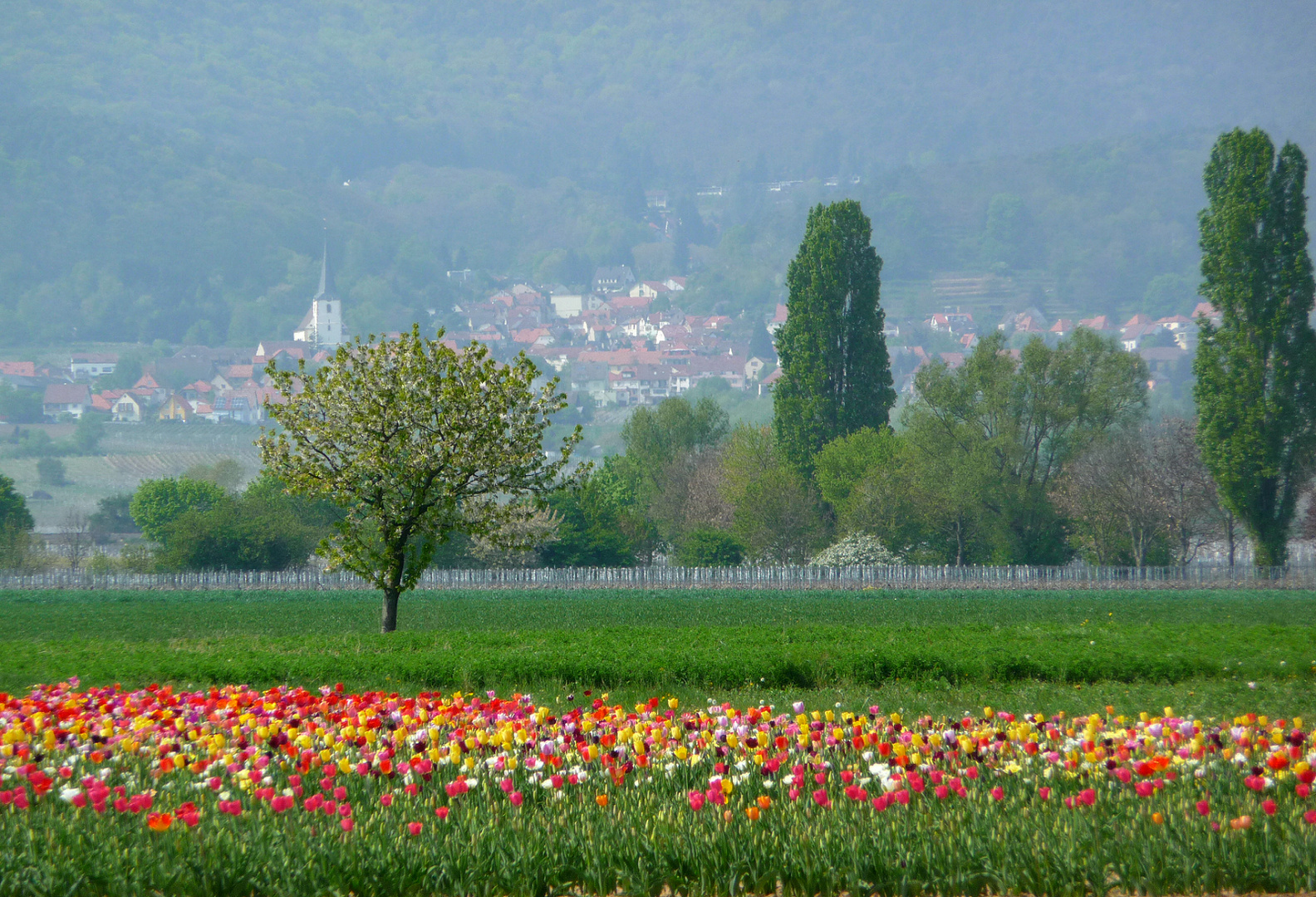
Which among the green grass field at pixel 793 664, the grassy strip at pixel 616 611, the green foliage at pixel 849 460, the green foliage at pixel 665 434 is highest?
the green foliage at pixel 665 434

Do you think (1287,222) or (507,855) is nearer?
(507,855)

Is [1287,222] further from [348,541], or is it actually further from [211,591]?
[211,591]

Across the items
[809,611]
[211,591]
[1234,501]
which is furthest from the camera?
[211,591]

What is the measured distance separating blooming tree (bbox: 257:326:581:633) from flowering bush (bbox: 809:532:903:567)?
1620 inches

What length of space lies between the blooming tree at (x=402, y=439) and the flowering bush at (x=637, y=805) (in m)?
13.3

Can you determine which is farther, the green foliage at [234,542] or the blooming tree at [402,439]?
the green foliage at [234,542]

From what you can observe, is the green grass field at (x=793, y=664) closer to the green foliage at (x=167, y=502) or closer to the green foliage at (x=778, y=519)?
the green foliage at (x=778, y=519)

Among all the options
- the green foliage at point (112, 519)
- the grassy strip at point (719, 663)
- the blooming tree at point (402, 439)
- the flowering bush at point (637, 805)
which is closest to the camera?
the flowering bush at point (637, 805)

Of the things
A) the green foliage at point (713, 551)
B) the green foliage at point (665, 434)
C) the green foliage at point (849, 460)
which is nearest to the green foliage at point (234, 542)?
the green foliage at point (713, 551)

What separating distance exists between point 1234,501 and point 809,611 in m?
31.0

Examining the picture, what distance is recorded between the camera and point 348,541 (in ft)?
78.2

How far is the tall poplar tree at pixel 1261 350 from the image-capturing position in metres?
55.4

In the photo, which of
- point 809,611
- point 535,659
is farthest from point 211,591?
point 535,659

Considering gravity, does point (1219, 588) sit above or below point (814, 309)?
below
